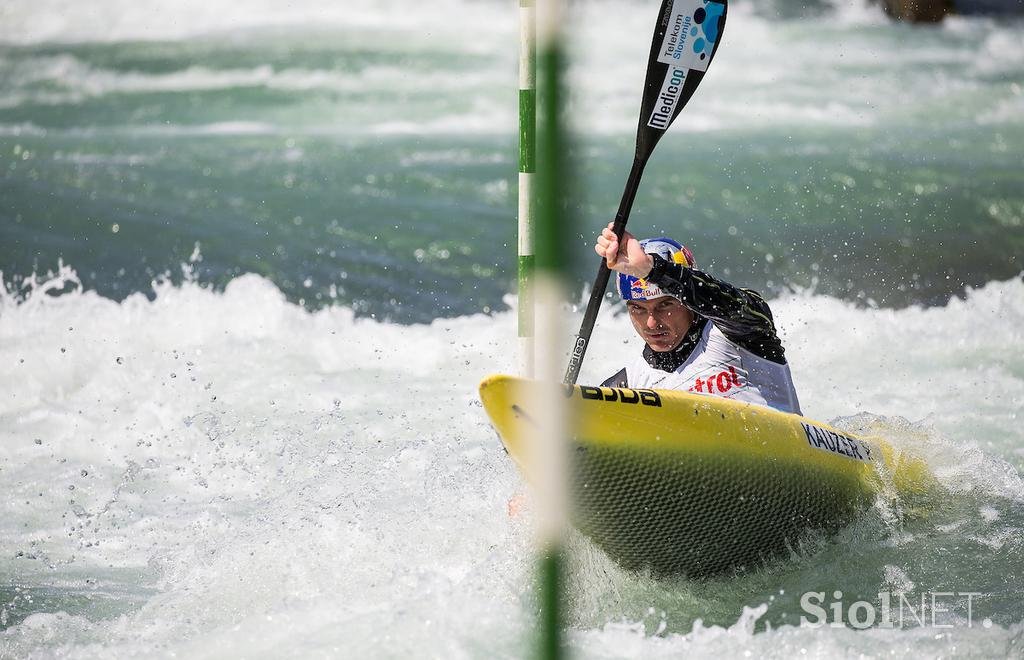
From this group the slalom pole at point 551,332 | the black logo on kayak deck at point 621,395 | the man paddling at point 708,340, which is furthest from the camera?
the man paddling at point 708,340

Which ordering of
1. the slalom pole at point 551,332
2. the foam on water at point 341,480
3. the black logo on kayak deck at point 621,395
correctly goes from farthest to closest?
the foam on water at point 341,480 < the black logo on kayak deck at point 621,395 < the slalom pole at point 551,332

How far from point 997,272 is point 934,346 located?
2692 mm

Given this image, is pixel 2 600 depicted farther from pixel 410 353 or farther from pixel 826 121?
pixel 826 121

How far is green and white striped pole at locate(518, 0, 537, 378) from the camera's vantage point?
230 cm

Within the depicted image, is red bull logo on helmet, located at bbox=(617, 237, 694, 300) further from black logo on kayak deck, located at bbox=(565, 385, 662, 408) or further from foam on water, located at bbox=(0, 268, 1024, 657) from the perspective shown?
foam on water, located at bbox=(0, 268, 1024, 657)

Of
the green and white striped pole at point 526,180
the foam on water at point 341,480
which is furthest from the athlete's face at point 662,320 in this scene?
the green and white striped pole at point 526,180

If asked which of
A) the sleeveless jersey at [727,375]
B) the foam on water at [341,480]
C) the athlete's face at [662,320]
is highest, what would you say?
the athlete's face at [662,320]

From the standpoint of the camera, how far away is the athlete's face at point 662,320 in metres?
3.63

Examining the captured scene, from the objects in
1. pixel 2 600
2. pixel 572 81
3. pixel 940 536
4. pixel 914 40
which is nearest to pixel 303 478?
pixel 2 600

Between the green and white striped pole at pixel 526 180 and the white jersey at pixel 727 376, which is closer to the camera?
the green and white striped pole at pixel 526 180

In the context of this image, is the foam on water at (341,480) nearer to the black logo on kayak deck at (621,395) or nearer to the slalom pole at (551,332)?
the black logo on kayak deck at (621,395)

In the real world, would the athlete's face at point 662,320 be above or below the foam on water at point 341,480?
above

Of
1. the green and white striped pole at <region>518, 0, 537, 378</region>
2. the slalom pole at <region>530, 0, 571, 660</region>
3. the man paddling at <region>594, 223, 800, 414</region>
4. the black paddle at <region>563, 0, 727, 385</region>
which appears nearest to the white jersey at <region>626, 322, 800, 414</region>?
the man paddling at <region>594, 223, 800, 414</region>

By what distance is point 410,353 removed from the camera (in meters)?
6.56
